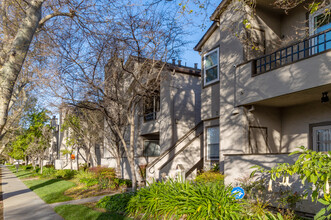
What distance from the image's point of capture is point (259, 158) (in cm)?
934

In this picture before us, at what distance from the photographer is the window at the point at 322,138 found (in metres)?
10.2

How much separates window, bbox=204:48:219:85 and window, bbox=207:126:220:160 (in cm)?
246

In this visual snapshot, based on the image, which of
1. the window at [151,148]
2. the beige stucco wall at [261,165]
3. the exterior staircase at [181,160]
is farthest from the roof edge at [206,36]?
the window at [151,148]

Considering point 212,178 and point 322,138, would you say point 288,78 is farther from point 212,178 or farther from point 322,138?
point 212,178

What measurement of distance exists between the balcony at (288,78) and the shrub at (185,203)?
14.1 ft

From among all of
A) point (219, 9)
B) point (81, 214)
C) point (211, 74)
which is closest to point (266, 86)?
point (211, 74)

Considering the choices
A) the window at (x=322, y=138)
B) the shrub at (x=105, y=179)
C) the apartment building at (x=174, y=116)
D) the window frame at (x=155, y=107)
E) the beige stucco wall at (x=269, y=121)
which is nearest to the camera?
the window at (x=322, y=138)

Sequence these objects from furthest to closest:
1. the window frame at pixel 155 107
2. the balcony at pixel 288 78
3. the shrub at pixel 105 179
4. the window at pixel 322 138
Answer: the window frame at pixel 155 107 → the shrub at pixel 105 179 → the window at pixel 322 138 → the balcony at pixel 288 78

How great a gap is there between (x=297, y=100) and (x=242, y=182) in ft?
12.3

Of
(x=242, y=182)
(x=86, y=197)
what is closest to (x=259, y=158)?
(x=242, y=182)

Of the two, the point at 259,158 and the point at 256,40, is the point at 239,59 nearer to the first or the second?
the point at 256,40

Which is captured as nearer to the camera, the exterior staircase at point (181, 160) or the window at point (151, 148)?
the exterior staircase at point (181, 160)

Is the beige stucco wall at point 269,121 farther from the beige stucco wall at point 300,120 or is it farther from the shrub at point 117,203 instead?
the shrub at point 117,203

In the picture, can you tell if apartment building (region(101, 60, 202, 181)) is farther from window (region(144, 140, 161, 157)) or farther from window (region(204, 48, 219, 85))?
window (region(204, 48, 219, 85))
